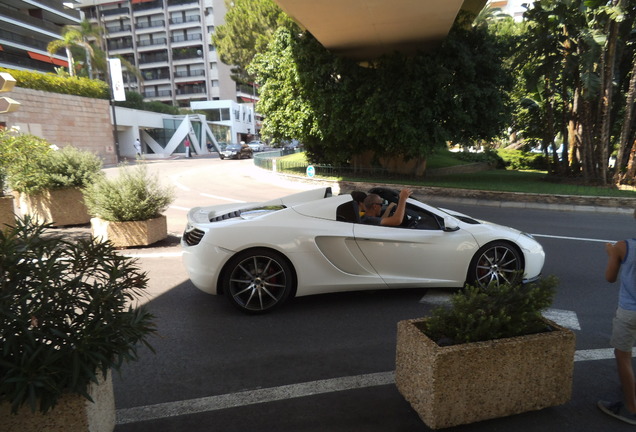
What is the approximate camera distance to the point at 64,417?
229 centimetres

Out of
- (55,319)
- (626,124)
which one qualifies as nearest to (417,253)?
(55,319)

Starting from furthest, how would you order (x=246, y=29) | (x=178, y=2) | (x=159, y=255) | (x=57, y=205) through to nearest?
(x=178, y=2) < (x=246, y=29) < (x=57, y=205) < (x=159, y=255)

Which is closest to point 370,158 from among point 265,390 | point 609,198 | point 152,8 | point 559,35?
point 559,35

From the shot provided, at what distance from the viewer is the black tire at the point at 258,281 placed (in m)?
4.63

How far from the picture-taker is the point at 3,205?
7.74 m

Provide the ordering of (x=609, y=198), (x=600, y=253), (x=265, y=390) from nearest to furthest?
(x=265, y=390)
(x=600, y=253)
(x=609, y=198)

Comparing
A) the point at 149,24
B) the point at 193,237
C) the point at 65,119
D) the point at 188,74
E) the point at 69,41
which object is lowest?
the point at 193,237

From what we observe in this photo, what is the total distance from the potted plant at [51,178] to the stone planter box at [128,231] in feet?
5.04

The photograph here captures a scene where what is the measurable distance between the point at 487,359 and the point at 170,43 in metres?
90.2

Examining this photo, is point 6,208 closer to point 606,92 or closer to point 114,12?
point 606,92

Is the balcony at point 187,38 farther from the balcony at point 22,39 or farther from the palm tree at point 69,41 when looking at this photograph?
the palm tree at point 69,41

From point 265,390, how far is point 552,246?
265 inches

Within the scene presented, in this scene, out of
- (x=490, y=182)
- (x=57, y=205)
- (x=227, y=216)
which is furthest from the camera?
(x=490, y=182)

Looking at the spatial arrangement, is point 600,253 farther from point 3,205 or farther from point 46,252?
point 3,205
